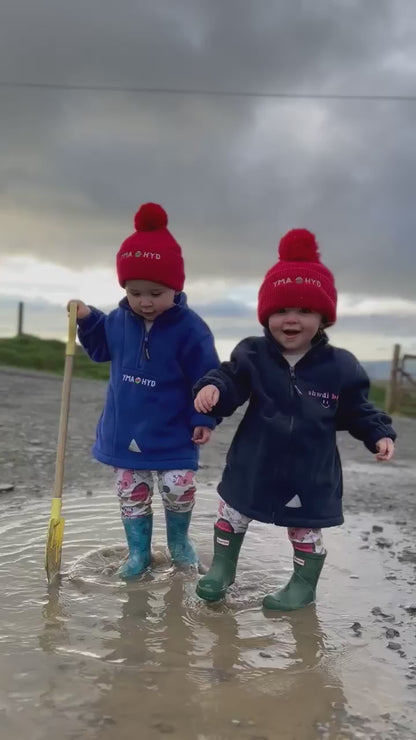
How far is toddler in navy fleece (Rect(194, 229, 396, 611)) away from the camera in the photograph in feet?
10.3

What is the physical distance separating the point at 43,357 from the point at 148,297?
66.6 ft

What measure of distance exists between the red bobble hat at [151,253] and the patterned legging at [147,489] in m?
0.91

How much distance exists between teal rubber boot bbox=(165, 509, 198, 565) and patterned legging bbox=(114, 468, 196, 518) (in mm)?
49

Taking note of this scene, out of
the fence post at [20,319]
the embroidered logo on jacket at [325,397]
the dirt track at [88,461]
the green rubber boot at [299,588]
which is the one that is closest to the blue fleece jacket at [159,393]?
the embroidered logo on jacket at [325,397]

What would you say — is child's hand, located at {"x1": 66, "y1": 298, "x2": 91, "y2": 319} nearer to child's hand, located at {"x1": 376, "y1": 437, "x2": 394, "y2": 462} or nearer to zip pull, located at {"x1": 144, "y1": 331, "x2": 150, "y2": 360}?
zip pull, located at {"x1": 144, "y1": 331, "x2": 150, "y2": 360}

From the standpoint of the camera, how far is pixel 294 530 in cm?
328

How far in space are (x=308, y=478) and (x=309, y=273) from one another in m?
0.89

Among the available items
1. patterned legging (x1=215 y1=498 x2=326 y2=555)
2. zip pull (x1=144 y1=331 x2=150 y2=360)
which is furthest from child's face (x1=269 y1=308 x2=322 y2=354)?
patterned legging (x1=215 y1=498 x2=326 y2=555)

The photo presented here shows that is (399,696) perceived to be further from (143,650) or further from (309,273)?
(309,273)

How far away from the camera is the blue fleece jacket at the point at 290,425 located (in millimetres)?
3139

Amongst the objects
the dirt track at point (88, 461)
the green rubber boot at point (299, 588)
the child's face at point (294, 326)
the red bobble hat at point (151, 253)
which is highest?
the red bobble hat at point (151, 253)

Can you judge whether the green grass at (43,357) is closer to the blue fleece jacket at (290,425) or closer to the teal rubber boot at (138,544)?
the teal rubber boot at (138,544)

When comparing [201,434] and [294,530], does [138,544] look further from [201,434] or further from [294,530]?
[294,530]

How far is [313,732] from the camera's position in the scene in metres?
2.22
